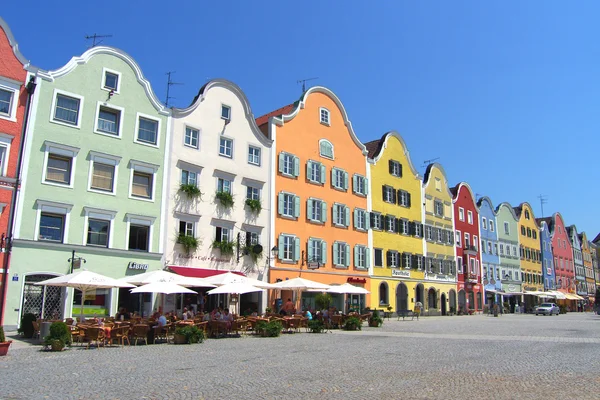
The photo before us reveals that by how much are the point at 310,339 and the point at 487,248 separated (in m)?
43.7

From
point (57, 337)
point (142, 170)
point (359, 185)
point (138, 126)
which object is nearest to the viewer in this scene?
point (57, 337)

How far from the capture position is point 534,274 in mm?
71438

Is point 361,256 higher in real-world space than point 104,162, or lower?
lower

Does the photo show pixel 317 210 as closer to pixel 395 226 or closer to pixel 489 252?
pixel 395 226

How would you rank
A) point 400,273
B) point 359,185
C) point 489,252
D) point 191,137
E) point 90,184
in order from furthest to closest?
point 489,252, point 400,273, point 359,185, point 191,137, point 90,184

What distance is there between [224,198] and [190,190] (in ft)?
8.05

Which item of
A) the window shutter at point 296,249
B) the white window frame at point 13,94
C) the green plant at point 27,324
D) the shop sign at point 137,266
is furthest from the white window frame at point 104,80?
the window shutter at point 296,249

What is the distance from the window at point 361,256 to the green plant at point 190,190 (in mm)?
15110

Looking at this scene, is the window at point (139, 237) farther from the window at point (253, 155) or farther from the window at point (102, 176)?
the window at point (253, 155)

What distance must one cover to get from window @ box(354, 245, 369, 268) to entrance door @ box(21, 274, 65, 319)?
72.1 feet

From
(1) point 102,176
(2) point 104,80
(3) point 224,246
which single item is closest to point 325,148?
(3) point 224,246

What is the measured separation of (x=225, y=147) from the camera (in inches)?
1292

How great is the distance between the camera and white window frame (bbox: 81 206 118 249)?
25531mm

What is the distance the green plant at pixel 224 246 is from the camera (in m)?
30.6
